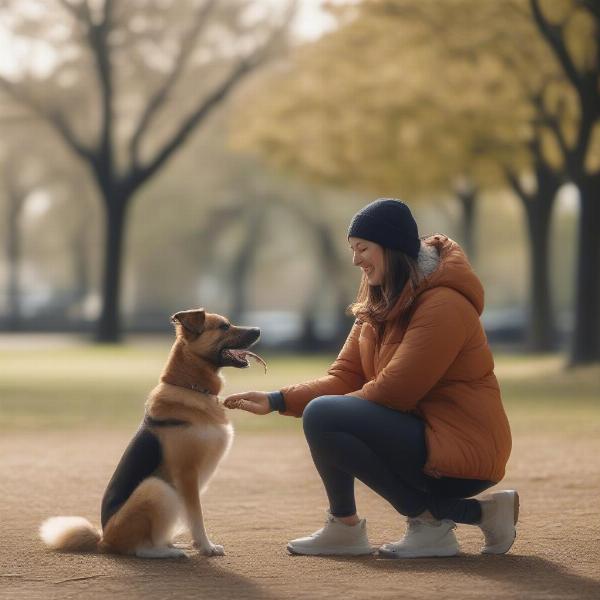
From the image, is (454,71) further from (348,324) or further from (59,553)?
(59,553)

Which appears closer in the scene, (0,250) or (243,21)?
(243,21)

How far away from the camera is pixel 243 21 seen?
3403cm

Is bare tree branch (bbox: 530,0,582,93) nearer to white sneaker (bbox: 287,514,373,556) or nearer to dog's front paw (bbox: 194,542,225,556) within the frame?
white sneaker (bbox: 287,514,373,556)

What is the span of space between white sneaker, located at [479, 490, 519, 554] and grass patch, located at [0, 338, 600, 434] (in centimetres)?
334

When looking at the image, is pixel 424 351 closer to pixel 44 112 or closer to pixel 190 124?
pixel 190 124

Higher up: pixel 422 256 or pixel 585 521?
pixel 422 256

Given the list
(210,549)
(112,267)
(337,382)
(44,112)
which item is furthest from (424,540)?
(112,267)

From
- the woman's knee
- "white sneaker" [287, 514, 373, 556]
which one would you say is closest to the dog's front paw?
"white sneaker" [287, 514, 373, 556]

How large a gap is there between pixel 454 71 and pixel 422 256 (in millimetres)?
19215

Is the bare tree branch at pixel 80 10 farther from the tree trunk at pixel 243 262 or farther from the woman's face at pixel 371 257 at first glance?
the woman's face at pixel 371 257

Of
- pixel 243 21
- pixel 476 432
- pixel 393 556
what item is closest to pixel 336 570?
pixel 393 556

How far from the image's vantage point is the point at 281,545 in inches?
277

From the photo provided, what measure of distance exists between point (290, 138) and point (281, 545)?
23.8m

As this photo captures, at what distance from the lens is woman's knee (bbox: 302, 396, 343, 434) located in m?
6.38
